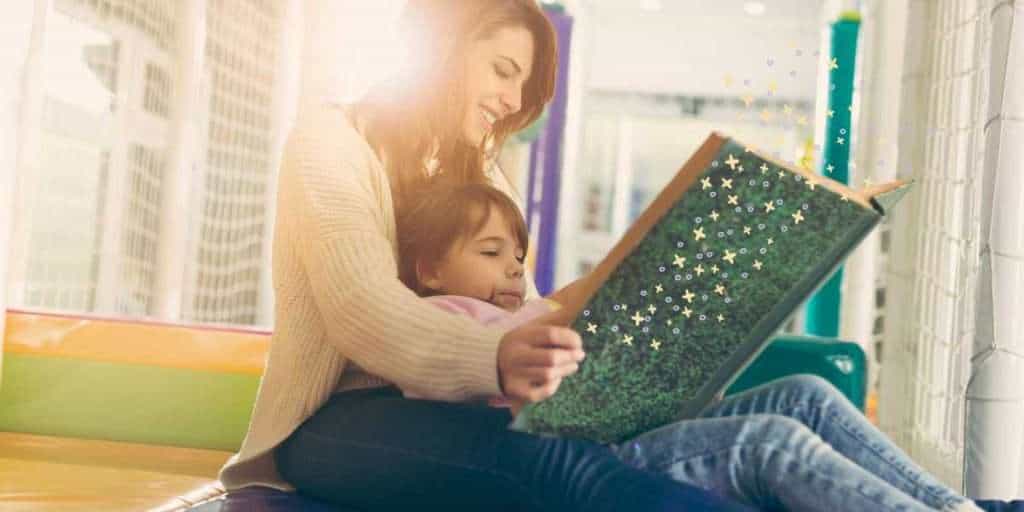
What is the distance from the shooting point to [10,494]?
1151 millimetres

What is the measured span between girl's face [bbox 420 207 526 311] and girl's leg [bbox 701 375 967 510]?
254 mm

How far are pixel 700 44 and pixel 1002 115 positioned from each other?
18.9 feet

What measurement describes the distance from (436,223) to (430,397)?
214mm

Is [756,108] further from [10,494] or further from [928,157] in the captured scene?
[10,494]

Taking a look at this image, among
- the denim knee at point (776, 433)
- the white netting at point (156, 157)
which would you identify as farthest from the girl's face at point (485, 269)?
the white netting at point (156, 157)

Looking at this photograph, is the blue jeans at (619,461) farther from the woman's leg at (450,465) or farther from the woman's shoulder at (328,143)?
the woman's shoulder at (328,143)

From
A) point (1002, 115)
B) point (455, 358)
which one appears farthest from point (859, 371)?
point (455, 358)

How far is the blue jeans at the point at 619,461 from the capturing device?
0.79 m

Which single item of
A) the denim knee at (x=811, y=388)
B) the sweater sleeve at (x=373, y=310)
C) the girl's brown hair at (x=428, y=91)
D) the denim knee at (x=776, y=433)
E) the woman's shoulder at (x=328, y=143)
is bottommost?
the denim knee at (x=776, y=433)

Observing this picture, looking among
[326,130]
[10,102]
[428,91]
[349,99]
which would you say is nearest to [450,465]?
[326,130]

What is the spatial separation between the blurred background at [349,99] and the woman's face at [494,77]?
33 centimetres

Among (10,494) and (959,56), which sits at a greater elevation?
(959,56)

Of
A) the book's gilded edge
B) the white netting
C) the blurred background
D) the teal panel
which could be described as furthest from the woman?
the white netting

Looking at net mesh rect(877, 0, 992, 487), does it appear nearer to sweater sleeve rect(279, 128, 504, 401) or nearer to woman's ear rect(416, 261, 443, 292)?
woman's ear rect(416, 261, 443, 292)
